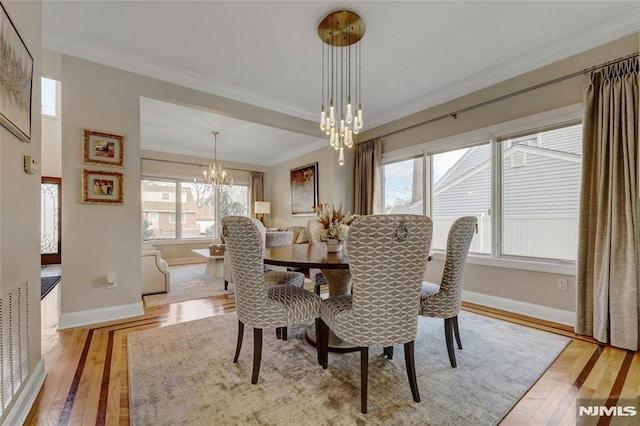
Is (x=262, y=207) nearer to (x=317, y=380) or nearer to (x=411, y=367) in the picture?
(x=317, y=380)

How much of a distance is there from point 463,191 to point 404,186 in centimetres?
94

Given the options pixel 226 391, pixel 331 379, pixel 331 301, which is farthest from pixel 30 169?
pixel 331 379

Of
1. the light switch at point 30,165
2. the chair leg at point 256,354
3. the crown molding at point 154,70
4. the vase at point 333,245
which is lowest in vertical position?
the chair leg at point 256,354

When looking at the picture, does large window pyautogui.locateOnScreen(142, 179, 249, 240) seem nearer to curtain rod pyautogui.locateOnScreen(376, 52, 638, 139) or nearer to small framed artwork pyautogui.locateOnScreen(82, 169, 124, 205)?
small framed artwork pyautogui.locateOnScreen(82, 169, 124, 205)

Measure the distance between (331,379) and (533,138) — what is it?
10.4 ft

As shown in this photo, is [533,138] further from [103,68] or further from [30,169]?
[103,68]

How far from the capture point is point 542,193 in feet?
9.72

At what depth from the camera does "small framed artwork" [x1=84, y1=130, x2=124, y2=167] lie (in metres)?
2.75

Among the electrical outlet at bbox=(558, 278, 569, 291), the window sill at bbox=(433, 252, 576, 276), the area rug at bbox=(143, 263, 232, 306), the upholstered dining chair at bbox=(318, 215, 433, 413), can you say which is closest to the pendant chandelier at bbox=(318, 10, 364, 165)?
the upholstered dining chair at bbox=(318, 215, 433, 413)

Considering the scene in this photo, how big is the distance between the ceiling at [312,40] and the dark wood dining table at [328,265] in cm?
196

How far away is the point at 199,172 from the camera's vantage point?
6.94m

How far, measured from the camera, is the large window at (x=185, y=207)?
650 centimetres

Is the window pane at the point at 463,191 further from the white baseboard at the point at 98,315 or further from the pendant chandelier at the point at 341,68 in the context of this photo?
the white baseboard at the point at 98,315

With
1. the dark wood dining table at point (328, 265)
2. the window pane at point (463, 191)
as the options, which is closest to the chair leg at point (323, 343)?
the dark wood dining table at point (328, 265)
